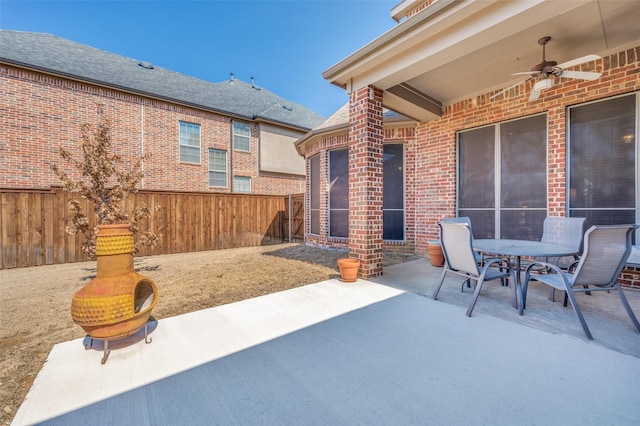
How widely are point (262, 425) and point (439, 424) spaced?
1.01 metres

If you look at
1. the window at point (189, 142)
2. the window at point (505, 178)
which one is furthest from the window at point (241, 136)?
the window at point (505, 178)

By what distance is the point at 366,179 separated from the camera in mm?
4461

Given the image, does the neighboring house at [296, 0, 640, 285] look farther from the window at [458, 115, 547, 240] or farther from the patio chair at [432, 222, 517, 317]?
the patio chair at [432, 222, 517, 317]

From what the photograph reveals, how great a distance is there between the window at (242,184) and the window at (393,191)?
8.77 m

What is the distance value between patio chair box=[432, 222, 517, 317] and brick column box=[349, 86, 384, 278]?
1219 mm

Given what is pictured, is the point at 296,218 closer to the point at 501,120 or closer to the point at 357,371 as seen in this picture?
the point at 501,120

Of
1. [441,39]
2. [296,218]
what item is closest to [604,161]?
[441,39]

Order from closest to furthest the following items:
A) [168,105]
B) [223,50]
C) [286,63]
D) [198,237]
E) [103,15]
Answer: [198,237]
[103,15]
[168,105]
[223,50]
[286,63]

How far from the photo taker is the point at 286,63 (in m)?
17.9

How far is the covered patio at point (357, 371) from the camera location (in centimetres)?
164

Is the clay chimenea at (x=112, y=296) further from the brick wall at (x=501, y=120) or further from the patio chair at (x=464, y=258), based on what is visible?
the brick wall at (x=501, y=120)

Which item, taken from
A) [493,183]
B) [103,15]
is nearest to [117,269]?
[493,183]

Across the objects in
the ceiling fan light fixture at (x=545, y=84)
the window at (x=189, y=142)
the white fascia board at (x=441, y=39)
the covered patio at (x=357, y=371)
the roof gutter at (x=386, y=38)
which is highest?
the window at (x=189, y=142)

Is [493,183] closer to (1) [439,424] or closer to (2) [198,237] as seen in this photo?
(1) [439,424]
